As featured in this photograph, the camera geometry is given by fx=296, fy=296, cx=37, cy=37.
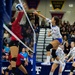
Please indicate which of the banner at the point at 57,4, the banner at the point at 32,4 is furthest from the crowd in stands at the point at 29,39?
the banner at the point at 32,4

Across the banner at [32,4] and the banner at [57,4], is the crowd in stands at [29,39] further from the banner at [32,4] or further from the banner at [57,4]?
the banner at [32,4]

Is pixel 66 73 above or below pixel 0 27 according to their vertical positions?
below

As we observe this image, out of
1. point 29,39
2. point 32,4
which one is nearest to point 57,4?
point 32,4

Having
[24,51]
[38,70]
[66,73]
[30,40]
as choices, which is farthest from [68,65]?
[30,40]

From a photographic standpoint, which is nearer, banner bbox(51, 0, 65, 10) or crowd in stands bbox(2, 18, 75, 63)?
crowd in stands bbox(2, 18, 75, 63)

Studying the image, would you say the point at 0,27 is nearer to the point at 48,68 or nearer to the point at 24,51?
the point at 48,68

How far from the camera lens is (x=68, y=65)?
8.39 metres

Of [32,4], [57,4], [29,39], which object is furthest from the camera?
[32,4]

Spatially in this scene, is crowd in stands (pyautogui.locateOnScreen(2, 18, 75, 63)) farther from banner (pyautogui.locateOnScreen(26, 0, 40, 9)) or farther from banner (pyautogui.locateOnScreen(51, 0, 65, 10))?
banner (pyautogui.locateOnScreen(26, 0, 40, 9))

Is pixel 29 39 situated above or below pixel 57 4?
below

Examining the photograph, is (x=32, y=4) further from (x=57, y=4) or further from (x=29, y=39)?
(x=29, y=39)

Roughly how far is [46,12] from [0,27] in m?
17.2

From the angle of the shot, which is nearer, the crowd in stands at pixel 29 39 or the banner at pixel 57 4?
the crowd in stands at pixel 29 39

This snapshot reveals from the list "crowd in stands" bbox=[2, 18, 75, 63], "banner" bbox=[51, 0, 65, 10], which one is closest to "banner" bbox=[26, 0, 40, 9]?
"banner" bbox=[51, 0, 65, 10]
